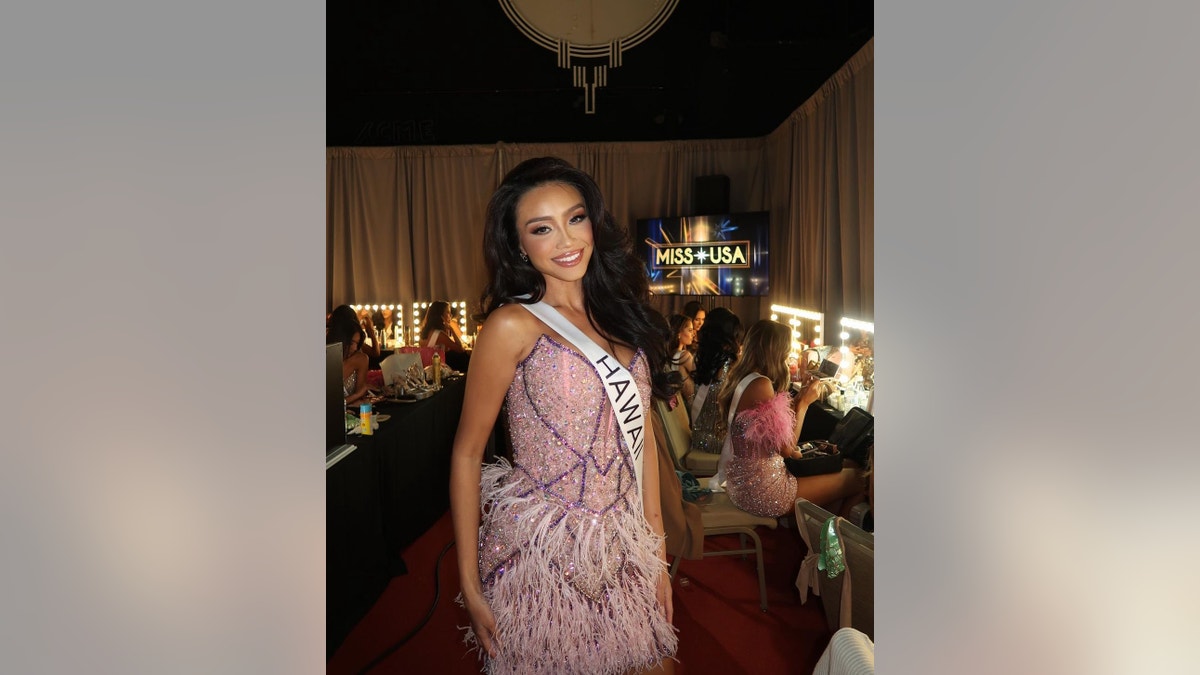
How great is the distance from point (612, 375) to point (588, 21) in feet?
5.18

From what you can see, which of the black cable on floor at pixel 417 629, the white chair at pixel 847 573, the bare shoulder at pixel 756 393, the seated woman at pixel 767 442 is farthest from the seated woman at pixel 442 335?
the white chair at pixel 847 573

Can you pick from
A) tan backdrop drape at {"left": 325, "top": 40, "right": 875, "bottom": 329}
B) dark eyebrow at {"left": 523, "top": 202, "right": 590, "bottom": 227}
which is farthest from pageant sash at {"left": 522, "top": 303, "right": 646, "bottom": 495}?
tan backdrop drape at {"left": 325, "top": 40, "right": 875, "bottom": 329}

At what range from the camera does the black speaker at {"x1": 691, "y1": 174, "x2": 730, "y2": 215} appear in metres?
7.43

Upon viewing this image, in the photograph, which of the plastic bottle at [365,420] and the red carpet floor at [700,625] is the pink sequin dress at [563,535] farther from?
the plastic bottle at [365,420]

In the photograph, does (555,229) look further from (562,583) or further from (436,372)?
(436,372)

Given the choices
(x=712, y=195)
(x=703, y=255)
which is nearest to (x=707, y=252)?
(x=703, y=255)

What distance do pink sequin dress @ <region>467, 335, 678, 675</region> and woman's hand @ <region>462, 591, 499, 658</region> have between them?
0.04 feet

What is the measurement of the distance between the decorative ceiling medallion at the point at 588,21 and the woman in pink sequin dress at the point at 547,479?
1281 millimetres

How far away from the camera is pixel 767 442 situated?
2.93 meters

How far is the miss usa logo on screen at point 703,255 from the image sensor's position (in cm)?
705
